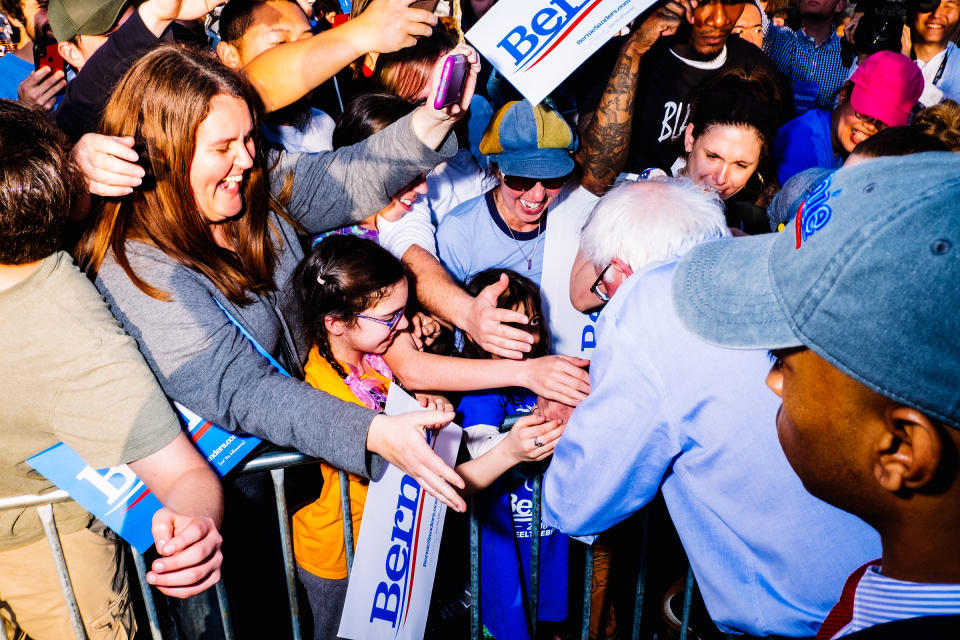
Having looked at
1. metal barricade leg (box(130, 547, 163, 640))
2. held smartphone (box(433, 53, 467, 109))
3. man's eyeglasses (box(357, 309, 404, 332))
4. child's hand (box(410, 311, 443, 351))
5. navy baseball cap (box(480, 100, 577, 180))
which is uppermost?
held smartphone (box(433, 53, 467, 109))

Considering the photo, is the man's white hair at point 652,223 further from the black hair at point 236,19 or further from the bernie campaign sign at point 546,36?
the black hair at point 236,19

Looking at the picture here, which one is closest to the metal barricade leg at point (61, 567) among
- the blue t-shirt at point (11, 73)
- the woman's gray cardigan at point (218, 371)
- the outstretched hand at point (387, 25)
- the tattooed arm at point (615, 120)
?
the woman's gray cardigan at point (218, 371)

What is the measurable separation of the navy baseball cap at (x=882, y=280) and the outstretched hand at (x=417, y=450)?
2.96ft

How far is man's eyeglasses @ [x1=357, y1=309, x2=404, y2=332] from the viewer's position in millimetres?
2461

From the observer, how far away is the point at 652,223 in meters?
2.01

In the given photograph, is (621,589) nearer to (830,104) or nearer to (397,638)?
(397,638)

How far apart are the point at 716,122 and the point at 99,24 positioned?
115 inches

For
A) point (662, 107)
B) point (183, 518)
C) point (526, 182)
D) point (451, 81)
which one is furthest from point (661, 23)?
point (183, 518)

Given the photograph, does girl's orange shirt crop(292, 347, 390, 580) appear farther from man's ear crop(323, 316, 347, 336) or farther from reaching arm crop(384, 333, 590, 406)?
reaching arm crop(384, 333, 590, 406)

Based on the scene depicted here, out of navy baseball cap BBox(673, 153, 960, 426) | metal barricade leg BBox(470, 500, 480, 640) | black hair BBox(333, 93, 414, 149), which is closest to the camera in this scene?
navy baseball cap BBox(673, 153, 960, 426)

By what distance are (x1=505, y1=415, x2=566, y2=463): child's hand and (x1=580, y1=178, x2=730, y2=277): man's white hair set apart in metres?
0.56

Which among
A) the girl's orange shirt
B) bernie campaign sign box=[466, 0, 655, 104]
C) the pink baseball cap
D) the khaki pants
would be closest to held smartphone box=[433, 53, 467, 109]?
bernie campaign sign box=[466, 0, 655, 104]

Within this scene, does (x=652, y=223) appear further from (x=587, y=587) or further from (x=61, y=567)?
(x=61, y=567)

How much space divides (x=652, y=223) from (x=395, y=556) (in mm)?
1297
